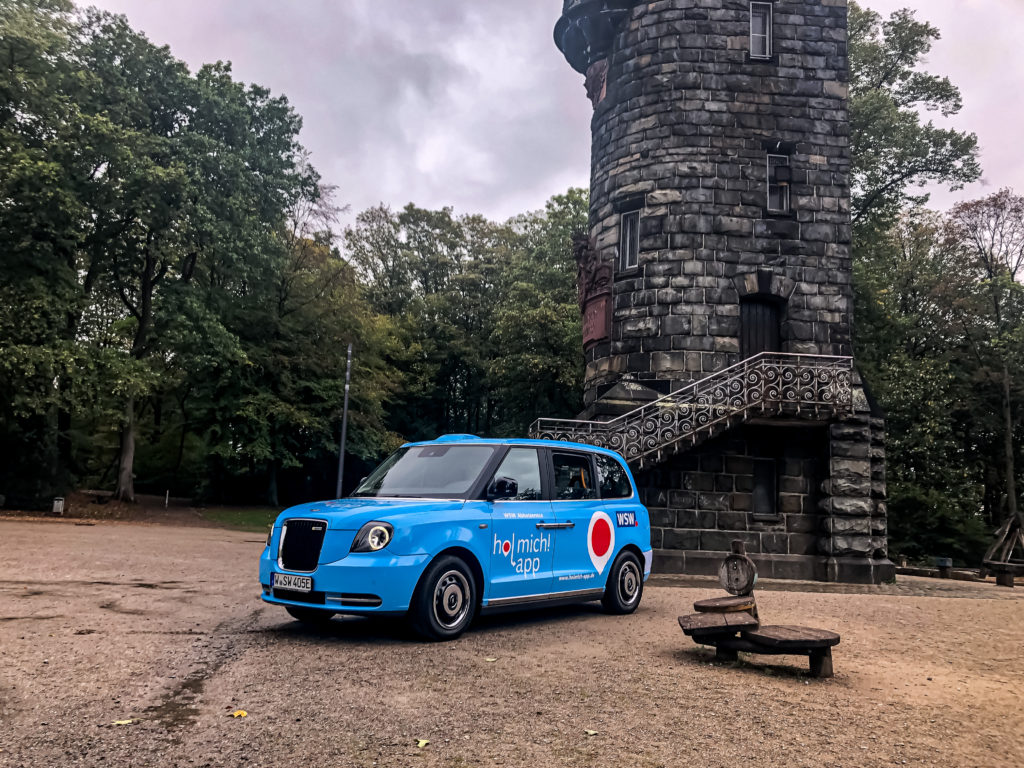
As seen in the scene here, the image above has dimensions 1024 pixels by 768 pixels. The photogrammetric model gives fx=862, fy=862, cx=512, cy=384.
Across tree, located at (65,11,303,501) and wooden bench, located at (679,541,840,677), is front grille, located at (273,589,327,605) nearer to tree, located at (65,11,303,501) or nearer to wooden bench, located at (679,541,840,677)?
wooden bench, located at (679,541,840,677)

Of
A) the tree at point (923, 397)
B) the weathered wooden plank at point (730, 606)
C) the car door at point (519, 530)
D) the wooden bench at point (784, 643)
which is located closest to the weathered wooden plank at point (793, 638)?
the wooden bench at point (784, 643)

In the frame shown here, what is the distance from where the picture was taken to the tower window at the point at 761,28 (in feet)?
64.2

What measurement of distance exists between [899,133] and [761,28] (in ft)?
40.3

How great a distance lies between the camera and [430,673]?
6.49 metres

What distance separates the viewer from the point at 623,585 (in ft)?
34.3

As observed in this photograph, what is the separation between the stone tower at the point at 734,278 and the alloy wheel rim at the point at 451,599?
893 centimetres

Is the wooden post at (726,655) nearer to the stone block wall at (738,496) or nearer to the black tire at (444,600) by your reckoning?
the black tire at (444,600)

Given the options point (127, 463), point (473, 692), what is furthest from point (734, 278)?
point (127, 463)

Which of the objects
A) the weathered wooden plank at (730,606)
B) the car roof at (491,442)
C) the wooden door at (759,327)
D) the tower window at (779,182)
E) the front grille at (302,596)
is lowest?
the front grille at (302,596)

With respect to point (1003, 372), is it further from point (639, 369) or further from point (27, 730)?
point (27, 730)

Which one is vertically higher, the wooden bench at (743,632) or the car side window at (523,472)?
the car side window at (523,472)

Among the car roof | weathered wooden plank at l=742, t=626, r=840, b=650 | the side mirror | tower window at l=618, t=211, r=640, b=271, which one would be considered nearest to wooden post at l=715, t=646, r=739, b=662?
weathered wooden plank at l=742, t=626, r=840, b=650

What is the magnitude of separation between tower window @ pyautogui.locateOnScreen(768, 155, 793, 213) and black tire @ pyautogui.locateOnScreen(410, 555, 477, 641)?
13.9 metres

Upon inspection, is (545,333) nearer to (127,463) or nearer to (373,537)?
(127,463)
